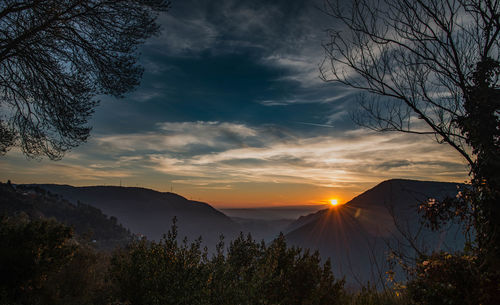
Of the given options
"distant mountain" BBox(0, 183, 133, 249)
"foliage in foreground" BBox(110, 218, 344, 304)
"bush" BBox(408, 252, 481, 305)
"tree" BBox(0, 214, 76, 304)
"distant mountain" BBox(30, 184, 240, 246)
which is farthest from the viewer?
"distant mountain" BBox(30, 184, 240, 246)

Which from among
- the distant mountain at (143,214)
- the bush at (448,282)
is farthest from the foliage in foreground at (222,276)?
the distant mountain at (143,214)

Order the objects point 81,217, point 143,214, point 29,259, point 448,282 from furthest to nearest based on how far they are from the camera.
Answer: point 143,214 → point 81,217 → point 29,259 → point 448,282

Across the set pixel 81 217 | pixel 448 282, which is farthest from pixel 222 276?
pixel 81 217

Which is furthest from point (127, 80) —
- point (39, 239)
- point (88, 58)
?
point (39, 239)

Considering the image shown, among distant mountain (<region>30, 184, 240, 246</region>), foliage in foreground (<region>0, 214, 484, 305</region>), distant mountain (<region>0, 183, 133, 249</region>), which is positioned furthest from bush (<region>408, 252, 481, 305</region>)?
distant mountain (<region>30, 184, 240, 246</region>)

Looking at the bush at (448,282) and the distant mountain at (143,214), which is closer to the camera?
the bush at (448,282)

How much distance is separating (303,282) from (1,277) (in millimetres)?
4401

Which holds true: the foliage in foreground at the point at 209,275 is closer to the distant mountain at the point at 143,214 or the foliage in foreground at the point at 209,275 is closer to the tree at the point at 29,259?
the tree at the point at 29,259

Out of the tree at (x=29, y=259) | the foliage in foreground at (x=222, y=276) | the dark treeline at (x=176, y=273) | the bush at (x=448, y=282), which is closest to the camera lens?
the foliage in foreground at (x=222, y=276)

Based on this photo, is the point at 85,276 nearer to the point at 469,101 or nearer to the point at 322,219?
the point at 469,101

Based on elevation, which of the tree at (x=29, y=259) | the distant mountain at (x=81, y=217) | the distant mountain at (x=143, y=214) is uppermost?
the tree at (x=29, y=259)

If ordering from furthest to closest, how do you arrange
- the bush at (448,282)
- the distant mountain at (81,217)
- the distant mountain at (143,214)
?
the distant mountain at (143,214) < the distant mountain at (81,217) < the bush at (448,282)

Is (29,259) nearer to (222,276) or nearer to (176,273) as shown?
(176,273)

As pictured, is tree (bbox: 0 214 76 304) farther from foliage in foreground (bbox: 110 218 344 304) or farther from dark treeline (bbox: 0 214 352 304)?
foliage in foreground (bbox: 110 218 344 304)
